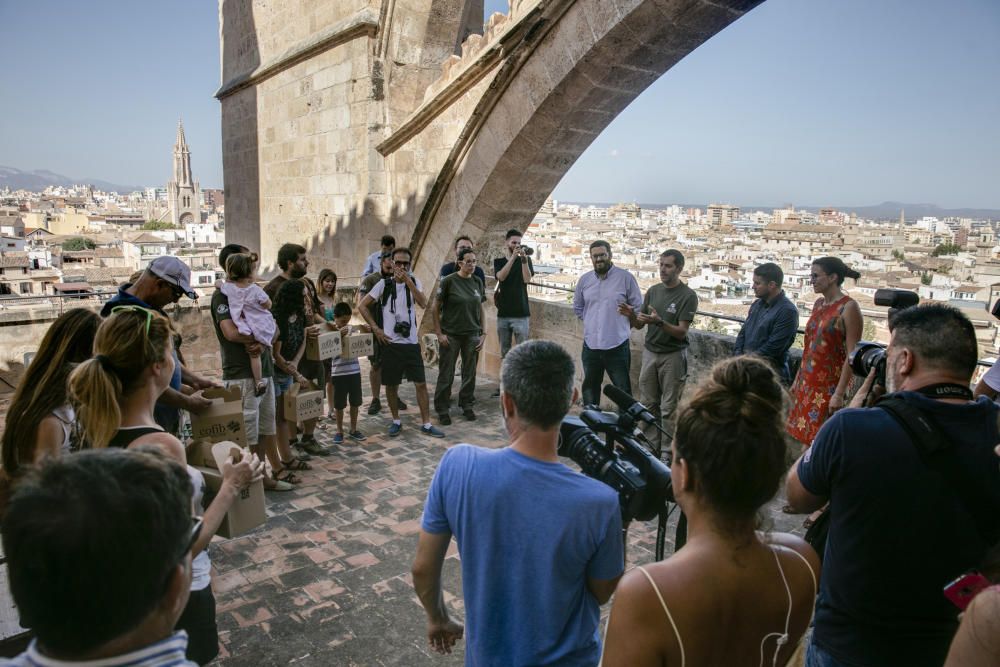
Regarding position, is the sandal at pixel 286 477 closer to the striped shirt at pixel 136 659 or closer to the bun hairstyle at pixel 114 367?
the bun hairstyle at pixel 114 367

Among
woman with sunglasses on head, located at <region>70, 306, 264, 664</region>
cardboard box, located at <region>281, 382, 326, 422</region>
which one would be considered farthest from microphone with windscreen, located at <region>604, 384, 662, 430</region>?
cardboard box, located at <region>281, 382, 326, 422</region>

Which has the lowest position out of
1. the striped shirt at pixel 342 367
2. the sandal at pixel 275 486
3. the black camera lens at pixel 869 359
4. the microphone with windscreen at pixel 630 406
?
the sandal at pixel 275 486

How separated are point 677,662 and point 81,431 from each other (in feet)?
6.37

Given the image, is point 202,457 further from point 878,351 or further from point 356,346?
point 356,346

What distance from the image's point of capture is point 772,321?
437cm

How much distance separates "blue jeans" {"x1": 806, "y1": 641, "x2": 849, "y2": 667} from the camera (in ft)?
5.54

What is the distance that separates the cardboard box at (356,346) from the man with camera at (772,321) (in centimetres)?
310

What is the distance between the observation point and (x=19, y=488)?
0.91m

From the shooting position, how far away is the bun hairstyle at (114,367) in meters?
1.92

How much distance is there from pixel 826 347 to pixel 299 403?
11.9ft

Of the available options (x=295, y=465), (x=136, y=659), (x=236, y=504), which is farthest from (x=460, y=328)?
(x=136, y=659)

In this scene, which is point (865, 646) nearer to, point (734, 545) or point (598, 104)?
point (734, 545)

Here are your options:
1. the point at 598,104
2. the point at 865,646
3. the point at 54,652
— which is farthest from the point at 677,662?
the point at 598,104

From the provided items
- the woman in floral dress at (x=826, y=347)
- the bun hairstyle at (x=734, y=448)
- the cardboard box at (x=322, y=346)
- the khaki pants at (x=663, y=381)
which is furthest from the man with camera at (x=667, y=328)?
the bun hairstyle at (x=734, y=448)
